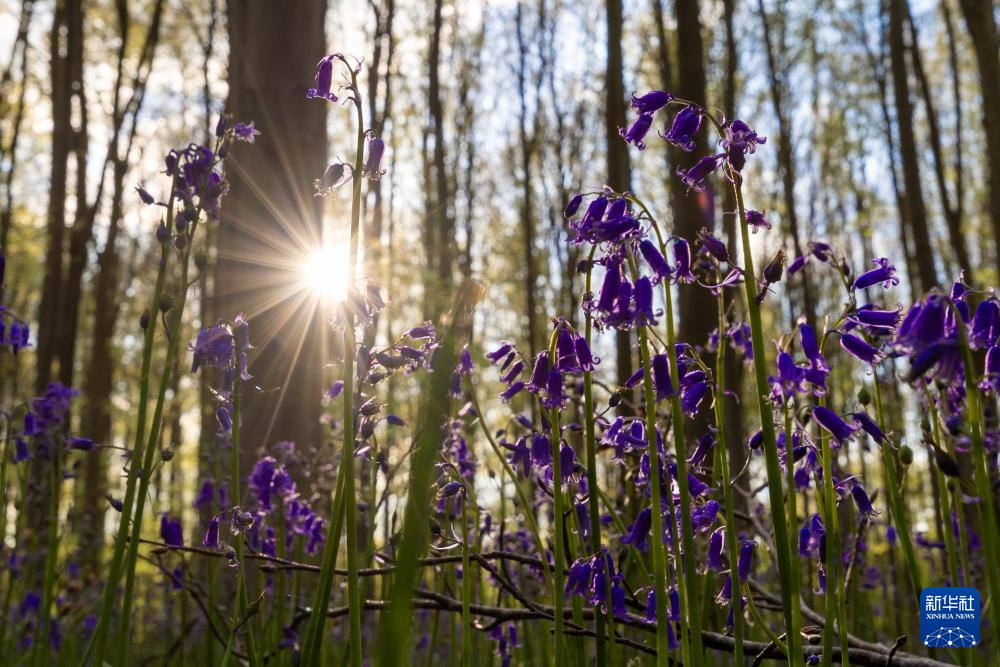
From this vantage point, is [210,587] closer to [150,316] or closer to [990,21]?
[150,316]

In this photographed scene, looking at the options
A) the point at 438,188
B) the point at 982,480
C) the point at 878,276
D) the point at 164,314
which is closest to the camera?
the point at 982,480

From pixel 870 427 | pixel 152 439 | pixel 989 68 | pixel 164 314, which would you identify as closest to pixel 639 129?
pixel 870 427

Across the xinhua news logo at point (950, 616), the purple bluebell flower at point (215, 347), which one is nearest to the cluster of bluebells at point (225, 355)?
the purple bluebell flower at point (215, 347)

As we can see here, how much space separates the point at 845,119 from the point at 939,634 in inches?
659

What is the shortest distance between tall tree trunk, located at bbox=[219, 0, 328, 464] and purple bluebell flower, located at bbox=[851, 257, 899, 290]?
298 centimetres

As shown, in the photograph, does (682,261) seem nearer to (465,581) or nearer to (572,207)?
(572,207)

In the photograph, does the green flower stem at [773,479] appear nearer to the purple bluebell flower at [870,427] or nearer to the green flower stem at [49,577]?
the purple bluebell flower at [870,427]

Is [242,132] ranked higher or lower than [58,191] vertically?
lower

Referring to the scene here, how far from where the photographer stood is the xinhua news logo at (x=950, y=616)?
7.14 ft

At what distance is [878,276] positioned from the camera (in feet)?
6.30

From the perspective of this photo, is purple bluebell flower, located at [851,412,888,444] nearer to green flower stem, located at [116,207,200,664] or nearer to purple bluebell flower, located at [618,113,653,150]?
purple bluebell flower, located at [618,113,653,150]

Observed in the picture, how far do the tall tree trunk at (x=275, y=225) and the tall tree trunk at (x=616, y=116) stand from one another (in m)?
3.15

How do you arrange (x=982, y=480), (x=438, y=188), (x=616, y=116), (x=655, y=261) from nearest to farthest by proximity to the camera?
(x=982, y=480) < (x=655, y=261) < (x=616, y=116) < (x=438, y=188)

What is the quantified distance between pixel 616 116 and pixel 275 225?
4133mm
